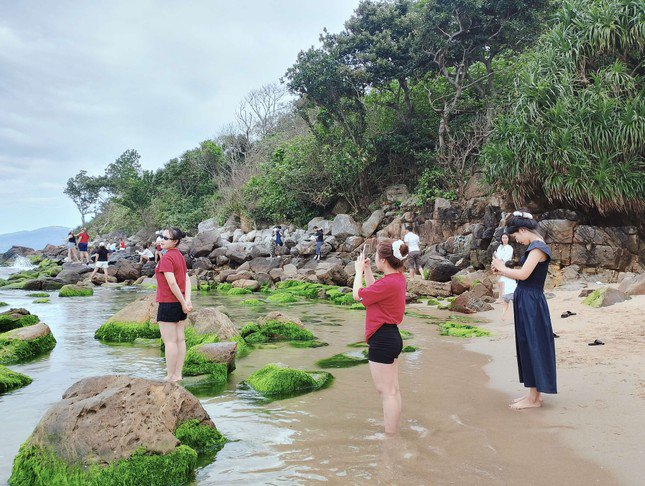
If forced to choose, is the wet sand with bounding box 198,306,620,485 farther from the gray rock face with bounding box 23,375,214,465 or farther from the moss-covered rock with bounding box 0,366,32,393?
the moss-covered rock with bounding box 0,366,32,393

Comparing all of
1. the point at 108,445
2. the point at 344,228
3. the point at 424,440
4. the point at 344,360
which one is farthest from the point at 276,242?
the point at 108,445

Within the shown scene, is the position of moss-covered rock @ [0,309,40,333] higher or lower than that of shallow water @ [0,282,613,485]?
higher

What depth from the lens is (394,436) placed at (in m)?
4.30

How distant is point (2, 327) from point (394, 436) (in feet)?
Result: 27.9

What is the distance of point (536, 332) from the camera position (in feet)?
15.0

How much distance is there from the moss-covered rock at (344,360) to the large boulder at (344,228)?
1799 cm

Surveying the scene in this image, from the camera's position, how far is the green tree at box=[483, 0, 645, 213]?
48.2ft

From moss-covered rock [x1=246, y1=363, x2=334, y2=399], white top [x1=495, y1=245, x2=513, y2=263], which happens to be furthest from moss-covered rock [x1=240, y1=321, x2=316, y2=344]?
white top [x1=495, y1=245, x2=513, y2=263]

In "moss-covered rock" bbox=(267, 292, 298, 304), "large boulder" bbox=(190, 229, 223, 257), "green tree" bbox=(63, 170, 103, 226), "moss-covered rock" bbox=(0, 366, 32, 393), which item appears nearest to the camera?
"moss-covered rock" bbox=(0, 366, 32, 393)

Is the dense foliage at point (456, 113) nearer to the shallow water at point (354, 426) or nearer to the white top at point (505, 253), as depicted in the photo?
the white top at point (505, 253)

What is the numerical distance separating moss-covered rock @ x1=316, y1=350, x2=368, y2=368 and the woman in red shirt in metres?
2.92

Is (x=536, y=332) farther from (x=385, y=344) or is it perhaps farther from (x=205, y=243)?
(x=205, y=243)

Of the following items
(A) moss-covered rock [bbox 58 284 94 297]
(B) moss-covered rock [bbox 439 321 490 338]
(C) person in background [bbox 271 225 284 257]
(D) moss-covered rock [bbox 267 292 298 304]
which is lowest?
(B) moss-covered rock [bbox 439 321 490 338]

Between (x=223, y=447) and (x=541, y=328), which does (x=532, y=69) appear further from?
(x=223, y=447)
